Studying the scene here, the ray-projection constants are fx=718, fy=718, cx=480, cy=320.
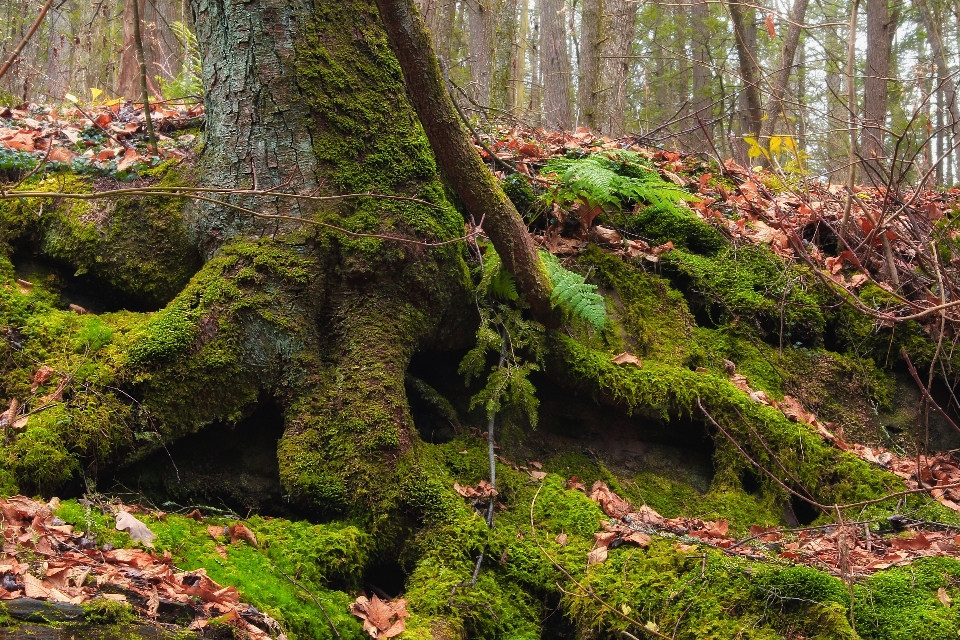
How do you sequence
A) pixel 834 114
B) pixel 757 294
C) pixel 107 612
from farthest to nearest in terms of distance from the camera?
pixel 834 114
pixel 757 294
pixel 107 612

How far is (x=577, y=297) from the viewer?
4.27m

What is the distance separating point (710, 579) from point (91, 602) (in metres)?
2.45

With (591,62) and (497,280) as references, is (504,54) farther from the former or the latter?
(497,280)

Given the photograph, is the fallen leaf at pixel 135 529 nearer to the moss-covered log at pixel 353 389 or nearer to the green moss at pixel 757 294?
the moss-covered log at pixel 353 389

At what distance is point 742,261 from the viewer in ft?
19.7

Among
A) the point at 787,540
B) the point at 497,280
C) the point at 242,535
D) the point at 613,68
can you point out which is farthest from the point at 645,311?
the point at 613,68

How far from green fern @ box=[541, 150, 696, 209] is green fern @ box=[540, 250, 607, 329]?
0.83 meters

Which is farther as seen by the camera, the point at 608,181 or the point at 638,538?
the point at 608,181

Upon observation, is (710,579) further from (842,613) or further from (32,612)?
(32,612)

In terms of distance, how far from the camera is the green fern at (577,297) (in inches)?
166

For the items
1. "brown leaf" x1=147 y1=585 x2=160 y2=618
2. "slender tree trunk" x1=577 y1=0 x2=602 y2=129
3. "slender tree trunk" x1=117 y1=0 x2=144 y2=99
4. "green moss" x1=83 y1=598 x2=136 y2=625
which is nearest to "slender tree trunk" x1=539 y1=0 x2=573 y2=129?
"slender tree trunk" x1=577 y1=0 x2=602 y2=129

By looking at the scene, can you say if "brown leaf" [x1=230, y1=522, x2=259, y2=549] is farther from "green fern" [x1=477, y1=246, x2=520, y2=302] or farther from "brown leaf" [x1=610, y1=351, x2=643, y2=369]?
"brown leaf" [x1=610, y1=351, x2=643, y2=369]

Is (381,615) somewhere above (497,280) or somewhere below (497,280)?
below

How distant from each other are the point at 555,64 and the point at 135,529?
573 inches
